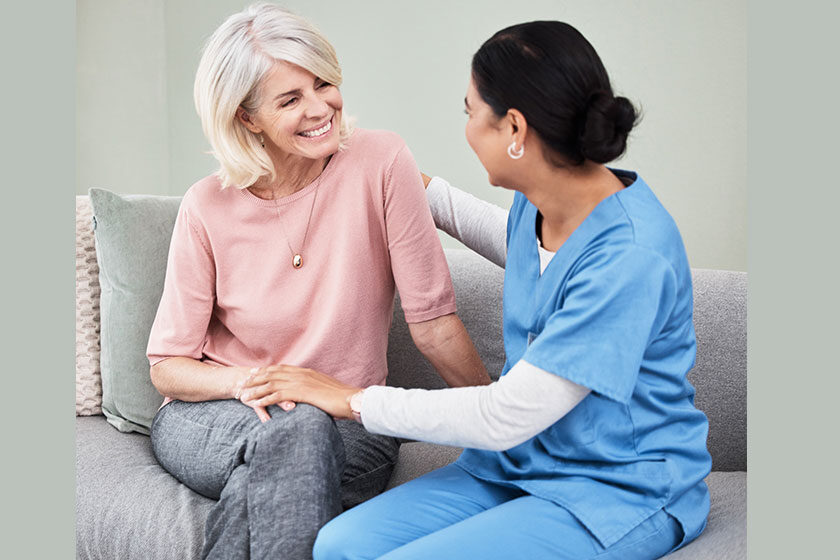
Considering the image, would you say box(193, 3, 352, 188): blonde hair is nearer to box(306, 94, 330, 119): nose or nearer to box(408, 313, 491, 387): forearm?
box(306, 94, 330, 119): nose

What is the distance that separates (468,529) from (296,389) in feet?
1.38

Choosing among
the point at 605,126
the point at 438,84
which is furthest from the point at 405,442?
the point at 438,84

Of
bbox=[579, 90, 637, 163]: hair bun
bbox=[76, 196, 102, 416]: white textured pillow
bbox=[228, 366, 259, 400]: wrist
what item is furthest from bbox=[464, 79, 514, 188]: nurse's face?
bbox=[76, 196, 102, 416]: white textured pillow

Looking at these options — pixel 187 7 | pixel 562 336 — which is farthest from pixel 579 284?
pixel 187 7

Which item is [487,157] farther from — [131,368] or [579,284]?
[131,368]

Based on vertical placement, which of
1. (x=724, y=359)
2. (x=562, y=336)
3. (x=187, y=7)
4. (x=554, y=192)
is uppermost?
(x=187, y=7)

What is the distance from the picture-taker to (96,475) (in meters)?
1.65

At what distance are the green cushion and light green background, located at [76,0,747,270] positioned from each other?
108 centimetres

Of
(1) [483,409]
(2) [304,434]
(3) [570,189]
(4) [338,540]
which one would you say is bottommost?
(4) [338,540]

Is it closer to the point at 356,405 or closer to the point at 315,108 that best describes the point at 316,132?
the point at 315,108

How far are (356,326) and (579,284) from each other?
1.88 ft

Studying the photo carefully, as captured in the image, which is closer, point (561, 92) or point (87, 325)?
point (561, 92)

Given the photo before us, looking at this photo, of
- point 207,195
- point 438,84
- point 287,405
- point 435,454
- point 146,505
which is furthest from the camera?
point 438,84

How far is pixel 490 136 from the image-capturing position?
1.21 metres
